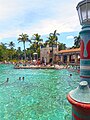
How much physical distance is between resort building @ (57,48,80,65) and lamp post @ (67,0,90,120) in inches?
1976

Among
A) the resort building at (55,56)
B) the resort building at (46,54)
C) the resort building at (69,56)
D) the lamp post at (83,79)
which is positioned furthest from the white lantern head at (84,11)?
the resort building at (46,54)

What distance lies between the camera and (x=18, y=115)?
1005 cm

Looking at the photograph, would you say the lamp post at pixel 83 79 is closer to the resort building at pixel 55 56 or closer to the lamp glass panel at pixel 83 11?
the lamp glass panel at pixel 83 11

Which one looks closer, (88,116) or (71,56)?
(88,116)

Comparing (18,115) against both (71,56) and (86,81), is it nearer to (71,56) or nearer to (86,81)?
(86,81)

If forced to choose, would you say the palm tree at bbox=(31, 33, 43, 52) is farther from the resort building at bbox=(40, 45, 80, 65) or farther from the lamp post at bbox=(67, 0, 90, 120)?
the lamp post at bbox=(67, 0, 90, 120)

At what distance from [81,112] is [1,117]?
26.8 feet

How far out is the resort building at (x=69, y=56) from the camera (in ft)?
176

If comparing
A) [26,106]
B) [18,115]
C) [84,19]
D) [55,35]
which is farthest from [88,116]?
[55,35]

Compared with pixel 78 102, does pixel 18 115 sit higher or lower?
lower

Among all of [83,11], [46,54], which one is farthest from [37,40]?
[83,11]

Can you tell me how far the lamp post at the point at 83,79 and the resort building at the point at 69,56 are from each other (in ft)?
165

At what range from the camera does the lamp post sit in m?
2.56

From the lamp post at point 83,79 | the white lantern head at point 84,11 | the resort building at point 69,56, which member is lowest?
the lamp post at point 83,79
